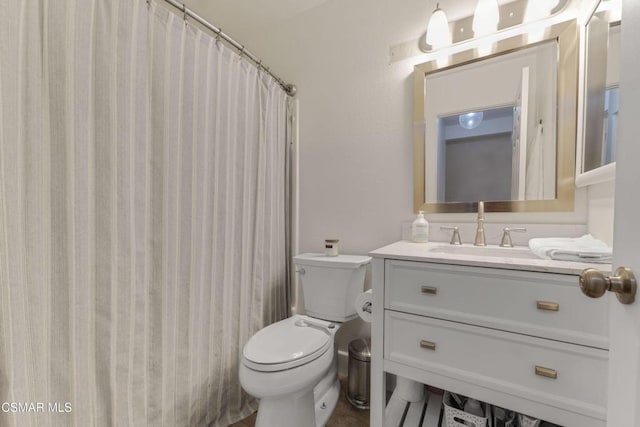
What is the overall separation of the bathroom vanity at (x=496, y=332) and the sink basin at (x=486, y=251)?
0.05 m

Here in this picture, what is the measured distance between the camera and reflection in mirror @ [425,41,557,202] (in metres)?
1.23

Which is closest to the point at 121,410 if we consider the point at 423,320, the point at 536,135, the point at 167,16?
the point at 423,320

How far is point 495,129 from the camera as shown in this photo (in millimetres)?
1319

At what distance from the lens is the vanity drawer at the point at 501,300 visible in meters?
A: 0.76

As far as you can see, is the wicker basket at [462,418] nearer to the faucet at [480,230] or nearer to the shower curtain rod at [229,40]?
the faucet at [480,230]

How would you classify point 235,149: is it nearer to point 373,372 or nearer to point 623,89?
point 373,372

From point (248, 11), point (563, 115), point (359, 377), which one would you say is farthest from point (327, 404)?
point (248, 11)

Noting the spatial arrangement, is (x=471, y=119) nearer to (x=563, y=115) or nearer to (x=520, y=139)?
(x=520, y=139)

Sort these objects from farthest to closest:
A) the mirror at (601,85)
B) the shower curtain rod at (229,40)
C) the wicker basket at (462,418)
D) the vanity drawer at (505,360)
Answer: the shower curtain rod at (229,40), the wicker basket at (462,418), the mirror at (601,85), the vanity drawer at (505,360)

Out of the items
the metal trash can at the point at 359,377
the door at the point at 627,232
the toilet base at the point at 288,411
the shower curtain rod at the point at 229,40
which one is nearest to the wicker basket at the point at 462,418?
the metal trash can at the point at 359,377

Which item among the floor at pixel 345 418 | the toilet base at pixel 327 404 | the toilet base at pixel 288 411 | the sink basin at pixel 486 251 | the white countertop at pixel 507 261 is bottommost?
the floor at pixel 345 418

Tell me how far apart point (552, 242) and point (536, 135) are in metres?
0.55

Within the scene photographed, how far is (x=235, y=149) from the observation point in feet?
4.57

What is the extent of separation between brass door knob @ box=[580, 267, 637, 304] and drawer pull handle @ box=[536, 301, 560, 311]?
42 centimetres
